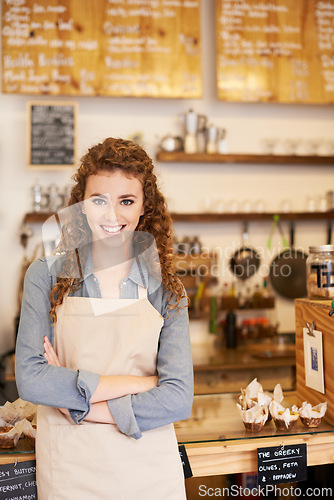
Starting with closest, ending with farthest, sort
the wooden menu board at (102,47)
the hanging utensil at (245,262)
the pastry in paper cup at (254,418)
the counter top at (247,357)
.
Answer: the pastry in paper cup at (254,418) → the counter top at (247,357) → the wooden menu board at (102,47) → the hanging utensil at (245,262)

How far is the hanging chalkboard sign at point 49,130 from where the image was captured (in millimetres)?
3061

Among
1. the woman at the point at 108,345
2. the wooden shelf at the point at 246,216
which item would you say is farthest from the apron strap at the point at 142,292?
the wooden shelf at the point at 246,216

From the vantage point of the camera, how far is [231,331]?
10.6 ft

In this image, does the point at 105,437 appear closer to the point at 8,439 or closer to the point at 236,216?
the point at 8,439

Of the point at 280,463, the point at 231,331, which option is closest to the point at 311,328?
the point at 280,463

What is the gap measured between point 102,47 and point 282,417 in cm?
250

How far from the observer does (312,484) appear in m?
1.90

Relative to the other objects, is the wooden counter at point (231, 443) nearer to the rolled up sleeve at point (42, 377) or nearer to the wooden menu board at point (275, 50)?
the rolled up sleeve at point (42, 377)

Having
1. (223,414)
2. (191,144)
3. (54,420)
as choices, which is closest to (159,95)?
(191,144)

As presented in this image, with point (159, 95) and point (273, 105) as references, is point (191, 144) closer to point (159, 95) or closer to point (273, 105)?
point (159, 95)

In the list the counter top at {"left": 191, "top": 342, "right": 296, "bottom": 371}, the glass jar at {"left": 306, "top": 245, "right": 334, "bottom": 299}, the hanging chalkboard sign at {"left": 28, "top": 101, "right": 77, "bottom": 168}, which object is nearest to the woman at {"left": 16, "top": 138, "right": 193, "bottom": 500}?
the glass jar at {"left": 306, "top": 245, "right": 334, "bottom": 299}

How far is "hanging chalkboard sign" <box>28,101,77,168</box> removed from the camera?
120 inches

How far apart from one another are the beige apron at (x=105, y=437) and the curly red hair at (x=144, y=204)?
57 mm

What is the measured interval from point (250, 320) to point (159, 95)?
1531 mm
